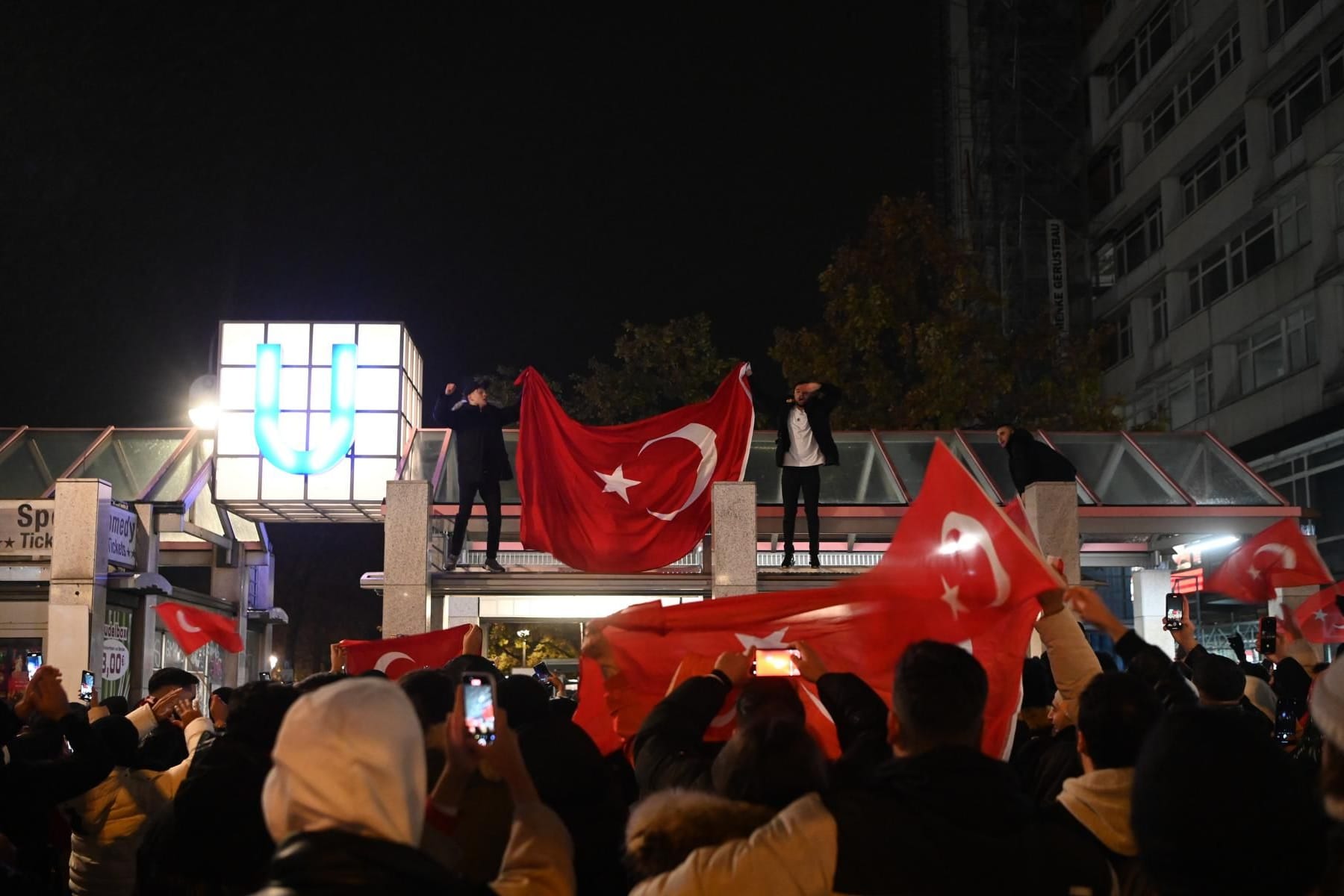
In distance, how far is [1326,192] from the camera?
33.7 meters

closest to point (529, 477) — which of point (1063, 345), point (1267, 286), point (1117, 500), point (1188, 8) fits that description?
point (1117, 500)

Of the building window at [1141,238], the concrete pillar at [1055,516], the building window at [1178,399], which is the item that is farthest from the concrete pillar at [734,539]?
the building window at [1141,238]

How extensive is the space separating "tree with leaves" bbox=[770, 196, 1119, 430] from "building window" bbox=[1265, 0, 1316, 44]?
1007cm

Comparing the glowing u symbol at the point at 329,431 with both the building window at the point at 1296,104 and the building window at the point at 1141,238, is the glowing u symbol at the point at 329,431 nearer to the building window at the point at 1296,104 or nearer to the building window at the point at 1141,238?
the building window at the point at 1296,104

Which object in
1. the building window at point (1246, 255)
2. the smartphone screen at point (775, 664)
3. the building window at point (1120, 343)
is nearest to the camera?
the smartphone screen at point (775, 664)

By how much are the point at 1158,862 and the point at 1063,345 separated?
3617cm

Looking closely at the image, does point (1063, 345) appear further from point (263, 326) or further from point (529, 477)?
point (529, 477)

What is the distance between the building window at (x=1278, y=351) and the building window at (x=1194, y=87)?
7621 millimetres

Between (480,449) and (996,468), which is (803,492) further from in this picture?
(996,468)

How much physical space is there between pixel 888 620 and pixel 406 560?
34.1 feet

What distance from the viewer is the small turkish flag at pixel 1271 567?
14602 mm

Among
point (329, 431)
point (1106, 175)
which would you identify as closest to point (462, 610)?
point (329, 431)

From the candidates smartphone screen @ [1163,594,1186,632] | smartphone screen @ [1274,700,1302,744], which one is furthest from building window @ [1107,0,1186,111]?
smartphone screen @ [1274,700,1302,744]

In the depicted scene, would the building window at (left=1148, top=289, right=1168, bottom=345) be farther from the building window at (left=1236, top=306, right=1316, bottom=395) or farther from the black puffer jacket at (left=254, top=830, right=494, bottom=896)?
the black puffer jacket at (left=254, top=830, right=494, bottom=896)
